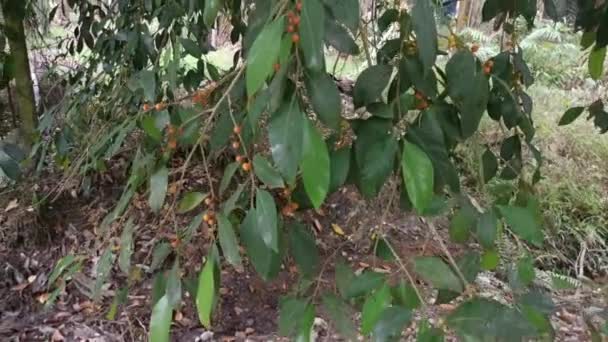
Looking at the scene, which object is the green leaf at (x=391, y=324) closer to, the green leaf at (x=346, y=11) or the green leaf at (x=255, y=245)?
the green leaf at (x=255, y=245)

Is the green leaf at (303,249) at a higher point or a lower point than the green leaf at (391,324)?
higher

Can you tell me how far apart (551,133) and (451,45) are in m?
2.38

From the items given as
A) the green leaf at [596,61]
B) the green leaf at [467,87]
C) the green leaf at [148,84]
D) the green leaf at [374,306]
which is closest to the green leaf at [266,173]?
the green leaf at [374,306]

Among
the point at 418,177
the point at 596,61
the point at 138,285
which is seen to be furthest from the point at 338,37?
the point at 138,285

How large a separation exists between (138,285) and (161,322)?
123 centimetres

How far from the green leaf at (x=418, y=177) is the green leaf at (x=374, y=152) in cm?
5

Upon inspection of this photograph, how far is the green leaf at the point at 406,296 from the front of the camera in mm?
588

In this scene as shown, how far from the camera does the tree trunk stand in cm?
154

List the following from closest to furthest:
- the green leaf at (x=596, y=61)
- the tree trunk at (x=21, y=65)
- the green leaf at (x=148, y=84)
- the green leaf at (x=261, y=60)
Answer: the green leaf at (x=261, y=60)
the green leaf at (x=148, y=84)
the green leaf at (x=596, y=61)
the tree trunk at (x=21, y=65)

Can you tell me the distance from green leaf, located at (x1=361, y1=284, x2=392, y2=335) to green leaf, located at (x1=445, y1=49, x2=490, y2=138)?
0.24 m

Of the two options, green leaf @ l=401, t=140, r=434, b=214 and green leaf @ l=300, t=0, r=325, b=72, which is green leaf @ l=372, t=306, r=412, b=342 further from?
green leaf @ l=300, t=0, r=325, b=72

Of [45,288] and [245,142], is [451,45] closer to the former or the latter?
[245,142]

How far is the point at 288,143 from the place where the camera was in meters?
0.47

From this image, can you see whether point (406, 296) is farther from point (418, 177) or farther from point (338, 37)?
point (338, 37)
